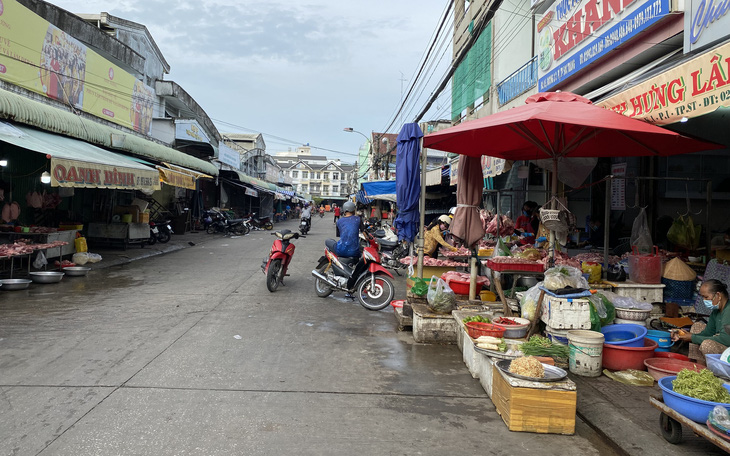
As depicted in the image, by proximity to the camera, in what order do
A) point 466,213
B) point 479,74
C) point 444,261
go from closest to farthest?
point 466,213
point 444,261
point 479,74

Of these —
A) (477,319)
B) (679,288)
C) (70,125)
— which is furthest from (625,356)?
(70,125)

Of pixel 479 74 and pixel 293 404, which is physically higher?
pixel 479 74

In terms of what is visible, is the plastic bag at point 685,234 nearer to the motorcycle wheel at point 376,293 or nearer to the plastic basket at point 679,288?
the plastic basket at point 679,288

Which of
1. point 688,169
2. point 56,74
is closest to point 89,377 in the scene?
point 688,169

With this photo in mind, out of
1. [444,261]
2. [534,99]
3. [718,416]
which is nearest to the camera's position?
[718,416]

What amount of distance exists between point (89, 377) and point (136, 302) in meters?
3.84

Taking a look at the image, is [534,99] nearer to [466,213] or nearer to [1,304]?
[466,213]

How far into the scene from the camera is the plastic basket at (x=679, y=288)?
6.53 metres

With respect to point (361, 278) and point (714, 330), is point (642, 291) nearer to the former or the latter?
point (714, 330)

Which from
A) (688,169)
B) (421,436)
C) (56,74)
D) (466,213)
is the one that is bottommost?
(421,436)

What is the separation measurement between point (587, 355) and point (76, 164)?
9.39 meters

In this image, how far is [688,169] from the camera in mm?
9477

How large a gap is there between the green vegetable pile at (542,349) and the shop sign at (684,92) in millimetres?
2542

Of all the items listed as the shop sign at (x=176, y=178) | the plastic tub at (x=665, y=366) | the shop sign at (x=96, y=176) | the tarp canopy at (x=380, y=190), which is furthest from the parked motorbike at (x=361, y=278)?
the tarp canopy at (x=380, y=190)
